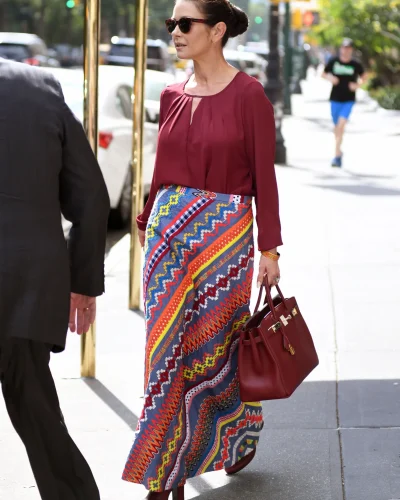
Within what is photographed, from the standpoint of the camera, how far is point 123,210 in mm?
11164

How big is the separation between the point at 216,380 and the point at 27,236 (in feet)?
4.36

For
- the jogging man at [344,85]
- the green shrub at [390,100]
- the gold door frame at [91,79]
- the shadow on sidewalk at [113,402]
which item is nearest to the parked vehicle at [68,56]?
the green shrub at [390,100]

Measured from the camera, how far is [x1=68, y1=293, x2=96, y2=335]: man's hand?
3424mm

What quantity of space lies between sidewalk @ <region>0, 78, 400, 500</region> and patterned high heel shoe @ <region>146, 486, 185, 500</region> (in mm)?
168

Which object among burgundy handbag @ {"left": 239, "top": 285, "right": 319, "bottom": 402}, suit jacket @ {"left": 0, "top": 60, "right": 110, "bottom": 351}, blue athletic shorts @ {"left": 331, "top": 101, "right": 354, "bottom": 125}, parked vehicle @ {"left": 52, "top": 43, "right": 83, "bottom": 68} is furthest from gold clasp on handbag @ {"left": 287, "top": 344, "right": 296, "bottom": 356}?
parked vehicle @ {"left": 52, "top": 43, "right": 83, "bottom": 68}

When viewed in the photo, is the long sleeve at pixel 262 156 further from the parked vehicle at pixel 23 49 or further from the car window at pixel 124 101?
the parked vehicle at pixel 23 49

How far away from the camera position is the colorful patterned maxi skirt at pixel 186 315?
13.2 feet

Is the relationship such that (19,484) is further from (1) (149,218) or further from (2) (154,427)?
Answer: (1) (149,218)

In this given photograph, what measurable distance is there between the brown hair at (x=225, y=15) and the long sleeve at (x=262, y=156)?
0.26m

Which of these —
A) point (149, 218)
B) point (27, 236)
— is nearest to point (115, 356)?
point (149, 218)

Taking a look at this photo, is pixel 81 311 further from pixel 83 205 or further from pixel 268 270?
pixel 268 270

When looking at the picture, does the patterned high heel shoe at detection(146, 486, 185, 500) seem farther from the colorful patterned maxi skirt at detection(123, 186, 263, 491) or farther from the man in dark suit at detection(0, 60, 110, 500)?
the man in dark suit at detection(0, 60, 110, 500)

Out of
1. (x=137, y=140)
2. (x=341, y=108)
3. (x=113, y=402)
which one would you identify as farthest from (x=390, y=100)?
(x=113, y=402)

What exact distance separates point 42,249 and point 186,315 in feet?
3.63
